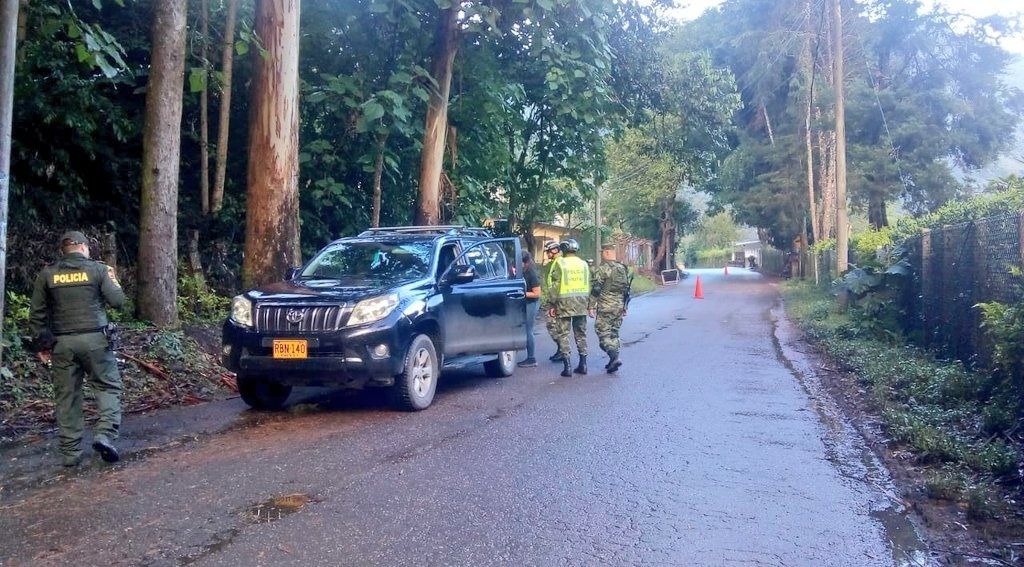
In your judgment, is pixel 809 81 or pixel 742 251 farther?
pixel 742 251

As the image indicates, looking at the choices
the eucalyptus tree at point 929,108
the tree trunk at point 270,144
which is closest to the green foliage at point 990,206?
the tree trunk at point 270,144

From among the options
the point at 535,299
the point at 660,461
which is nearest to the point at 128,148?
the point at 535,299

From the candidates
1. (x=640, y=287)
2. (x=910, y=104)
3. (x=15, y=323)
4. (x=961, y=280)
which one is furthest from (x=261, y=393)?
(x=640, y=287)

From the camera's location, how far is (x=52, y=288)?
6539 mm

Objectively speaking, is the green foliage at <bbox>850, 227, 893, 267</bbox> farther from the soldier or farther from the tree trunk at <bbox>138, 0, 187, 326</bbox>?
the tree trunk at <bbox>138, 0, 187, 326</bbox>

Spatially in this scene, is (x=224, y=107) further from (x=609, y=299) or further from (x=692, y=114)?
(x=692, y=114)

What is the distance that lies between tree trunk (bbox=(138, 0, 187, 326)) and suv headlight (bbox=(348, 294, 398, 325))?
3821 millimetres

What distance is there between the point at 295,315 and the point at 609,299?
4.77 meters

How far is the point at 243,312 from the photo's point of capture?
8.42 meters

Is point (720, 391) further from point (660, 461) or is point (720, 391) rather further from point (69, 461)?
point (69, 461)

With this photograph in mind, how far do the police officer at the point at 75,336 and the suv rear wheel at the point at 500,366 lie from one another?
5.12 metres

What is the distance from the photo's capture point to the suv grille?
8062 millimetres

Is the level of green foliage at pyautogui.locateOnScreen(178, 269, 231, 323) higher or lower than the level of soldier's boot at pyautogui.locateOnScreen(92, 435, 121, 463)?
higher

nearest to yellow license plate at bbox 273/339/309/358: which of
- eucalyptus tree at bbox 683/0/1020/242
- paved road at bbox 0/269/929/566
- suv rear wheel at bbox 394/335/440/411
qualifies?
paved road at bbox 0/269/929/566
